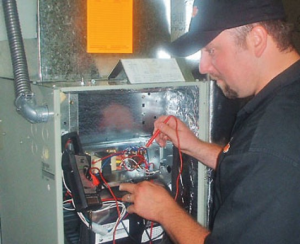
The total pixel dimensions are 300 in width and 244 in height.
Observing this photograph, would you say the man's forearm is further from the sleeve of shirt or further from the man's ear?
the man's ear

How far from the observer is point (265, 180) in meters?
0.79

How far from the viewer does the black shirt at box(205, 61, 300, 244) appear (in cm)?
79

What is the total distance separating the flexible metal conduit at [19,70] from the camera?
1.08m

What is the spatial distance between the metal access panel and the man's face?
0.21 metres

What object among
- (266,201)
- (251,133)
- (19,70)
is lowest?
(266,201)

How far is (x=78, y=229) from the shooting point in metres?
1.35

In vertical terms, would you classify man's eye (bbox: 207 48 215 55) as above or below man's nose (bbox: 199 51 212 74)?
above

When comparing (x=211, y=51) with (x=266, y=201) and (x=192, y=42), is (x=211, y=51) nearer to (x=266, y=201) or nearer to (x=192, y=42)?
(x=192, y=42)

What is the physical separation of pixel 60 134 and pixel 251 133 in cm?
50

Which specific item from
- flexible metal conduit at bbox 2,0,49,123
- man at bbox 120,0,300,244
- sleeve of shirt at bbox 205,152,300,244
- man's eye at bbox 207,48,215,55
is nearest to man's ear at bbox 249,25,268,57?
man at bbox 120,0,300,244

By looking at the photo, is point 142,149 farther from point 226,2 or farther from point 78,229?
point 226,2

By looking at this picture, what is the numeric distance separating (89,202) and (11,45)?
1.70 feet

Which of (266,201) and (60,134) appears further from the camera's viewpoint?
(60,134)

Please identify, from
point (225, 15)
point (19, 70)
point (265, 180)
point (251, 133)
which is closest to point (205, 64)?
point (225, 15)
